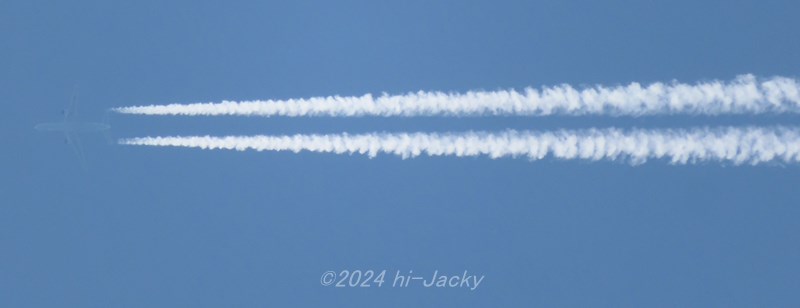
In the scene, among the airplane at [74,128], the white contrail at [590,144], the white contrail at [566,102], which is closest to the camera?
the white contrail at [590,144]

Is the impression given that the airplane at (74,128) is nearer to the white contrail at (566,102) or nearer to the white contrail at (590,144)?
the white contrail at (566,102)

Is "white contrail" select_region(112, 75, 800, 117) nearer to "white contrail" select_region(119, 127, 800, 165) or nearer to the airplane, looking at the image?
"white contrail" select_region(119, 127, 800, 165)

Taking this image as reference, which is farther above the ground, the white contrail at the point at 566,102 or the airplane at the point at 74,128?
the airplane at the point at 74,128

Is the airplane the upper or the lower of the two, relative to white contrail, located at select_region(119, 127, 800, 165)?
upper

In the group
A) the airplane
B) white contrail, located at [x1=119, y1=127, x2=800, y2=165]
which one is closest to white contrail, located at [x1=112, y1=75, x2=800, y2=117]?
white contrail, located at [x1=119, y1=127, x2=800, y2=165]

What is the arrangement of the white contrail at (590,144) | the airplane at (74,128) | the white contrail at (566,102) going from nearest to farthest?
the white contrail at (590,144) < the white contrail at (566,102) < the airplane at (74,128)

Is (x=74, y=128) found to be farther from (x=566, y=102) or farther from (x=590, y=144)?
(x=590, y=144)

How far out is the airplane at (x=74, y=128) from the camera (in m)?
22.1

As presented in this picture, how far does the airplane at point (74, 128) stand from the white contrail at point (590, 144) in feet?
13.3

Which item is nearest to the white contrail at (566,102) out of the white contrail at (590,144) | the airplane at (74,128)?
the white contrail at (590,144)

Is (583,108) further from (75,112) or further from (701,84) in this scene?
(75,112)

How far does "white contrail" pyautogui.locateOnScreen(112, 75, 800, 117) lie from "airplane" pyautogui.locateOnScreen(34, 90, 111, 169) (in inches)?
88.1

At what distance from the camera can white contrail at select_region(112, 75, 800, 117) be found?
1557cm

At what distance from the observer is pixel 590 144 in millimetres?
16781
